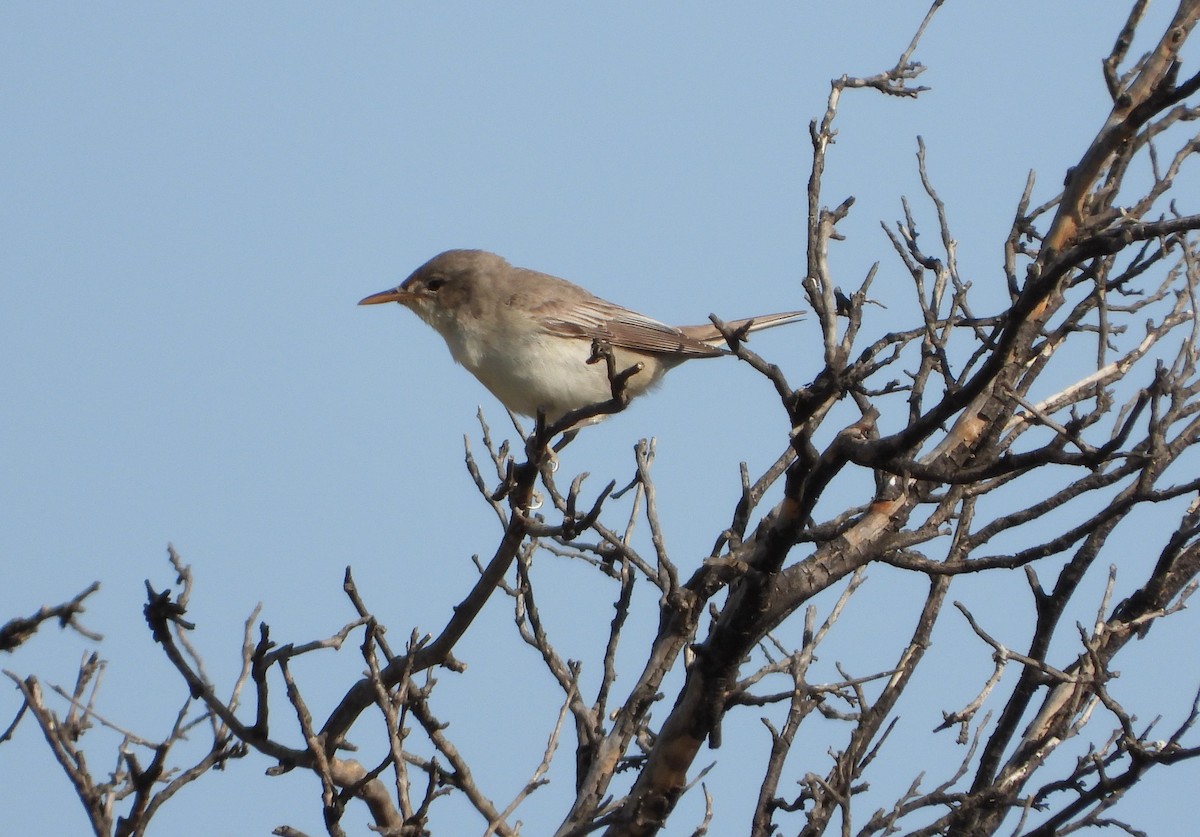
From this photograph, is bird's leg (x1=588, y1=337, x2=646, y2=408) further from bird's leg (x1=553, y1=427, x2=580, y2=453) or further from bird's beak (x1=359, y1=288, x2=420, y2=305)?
bird's beak (x1=359, y1=288, x2=420, y2=305)


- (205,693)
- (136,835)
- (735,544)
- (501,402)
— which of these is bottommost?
(136,835)

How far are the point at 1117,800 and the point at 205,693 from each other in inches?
131

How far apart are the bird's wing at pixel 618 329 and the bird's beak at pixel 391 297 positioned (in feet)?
3.62

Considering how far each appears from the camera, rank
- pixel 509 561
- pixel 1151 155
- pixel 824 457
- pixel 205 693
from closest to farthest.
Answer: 1. pixel 824 457
2. pixel 205 693
3. pixel 509 561
4. pixel 1151 155

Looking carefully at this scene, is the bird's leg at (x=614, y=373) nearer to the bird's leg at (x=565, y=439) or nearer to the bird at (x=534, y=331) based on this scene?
the bird's leg at (x=565, y=439)

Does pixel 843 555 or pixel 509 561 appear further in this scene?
pixel 509 561

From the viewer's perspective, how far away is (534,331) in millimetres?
8656

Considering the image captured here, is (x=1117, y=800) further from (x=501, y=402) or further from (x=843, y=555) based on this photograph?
(x=501, y=402)

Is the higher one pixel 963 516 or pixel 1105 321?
pixel 963 516

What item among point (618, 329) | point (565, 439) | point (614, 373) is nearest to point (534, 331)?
point (618, 329)

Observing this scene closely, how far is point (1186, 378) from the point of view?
437 cm

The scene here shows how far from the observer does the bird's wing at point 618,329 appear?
345 inches

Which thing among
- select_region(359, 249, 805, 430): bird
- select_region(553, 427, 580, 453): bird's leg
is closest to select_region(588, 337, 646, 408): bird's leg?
select_region(553, 427, 580, 453): bird's leg

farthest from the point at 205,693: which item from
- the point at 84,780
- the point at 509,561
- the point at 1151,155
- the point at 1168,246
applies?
the point at 1151,155
